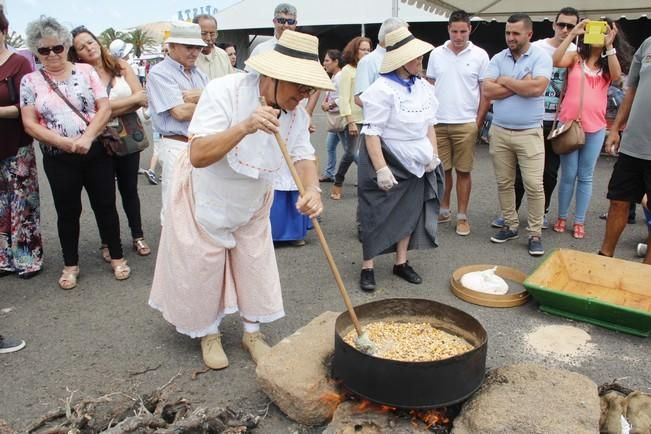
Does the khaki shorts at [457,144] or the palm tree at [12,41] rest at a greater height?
the palm tree at [12,41]

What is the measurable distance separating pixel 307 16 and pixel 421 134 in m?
17.1

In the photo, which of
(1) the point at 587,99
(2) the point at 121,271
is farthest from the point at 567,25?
(2) the point at 121,271

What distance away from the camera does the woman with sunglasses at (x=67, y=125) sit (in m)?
3.88

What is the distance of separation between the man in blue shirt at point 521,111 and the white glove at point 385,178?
1.67 meters

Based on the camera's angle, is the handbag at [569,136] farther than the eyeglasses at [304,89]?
Yes

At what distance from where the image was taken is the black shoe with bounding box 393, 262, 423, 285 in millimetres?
4574

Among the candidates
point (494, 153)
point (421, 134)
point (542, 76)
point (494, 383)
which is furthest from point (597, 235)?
point (494, 383)

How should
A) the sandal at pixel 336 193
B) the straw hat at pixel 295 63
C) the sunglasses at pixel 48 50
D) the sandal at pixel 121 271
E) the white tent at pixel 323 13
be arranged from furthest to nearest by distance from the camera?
the white tent at pixel 323 13
the sandal at pixel 336 193
the sandal at pixel 121 271
the sunglasses at pixel 48 50
the straw hat at pixel 295 63

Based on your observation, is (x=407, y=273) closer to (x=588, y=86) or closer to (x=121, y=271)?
(x=121, y=271)

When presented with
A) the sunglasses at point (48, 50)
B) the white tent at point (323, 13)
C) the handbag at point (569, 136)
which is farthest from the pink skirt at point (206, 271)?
the white tent at point (323, 13)

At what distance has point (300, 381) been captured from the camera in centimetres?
275

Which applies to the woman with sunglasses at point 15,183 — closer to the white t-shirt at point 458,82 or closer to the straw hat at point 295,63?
the straw hat at point 295,63

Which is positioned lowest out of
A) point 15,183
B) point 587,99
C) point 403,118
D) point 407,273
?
point 407,273

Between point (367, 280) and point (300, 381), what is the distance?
5.81ft
